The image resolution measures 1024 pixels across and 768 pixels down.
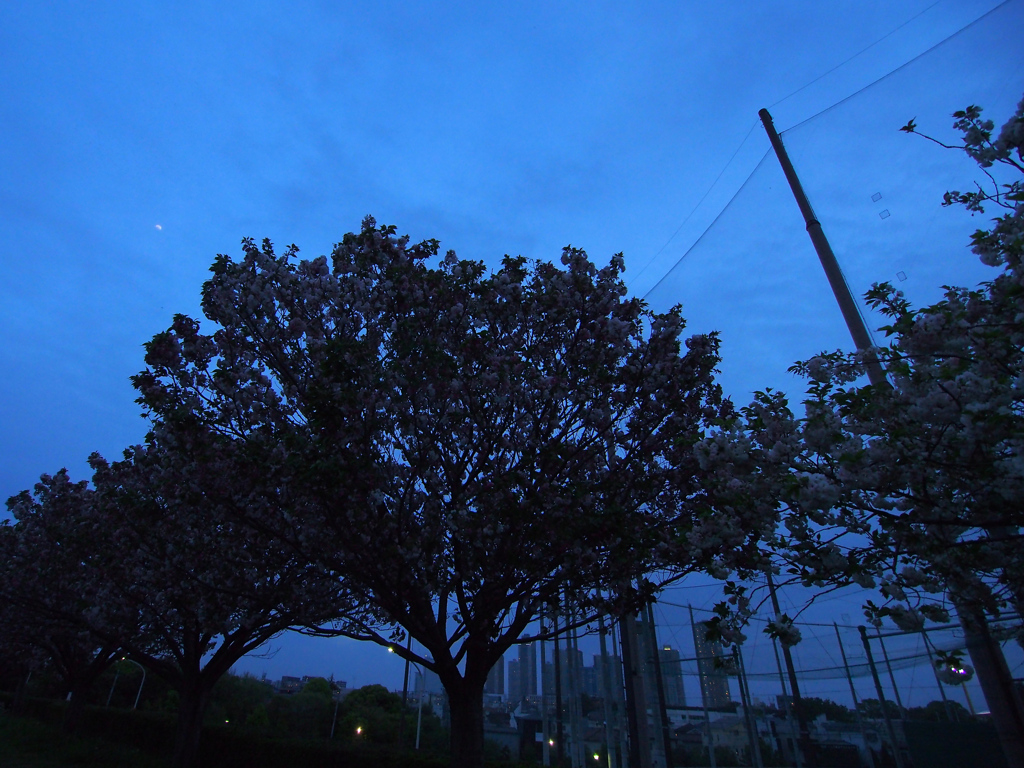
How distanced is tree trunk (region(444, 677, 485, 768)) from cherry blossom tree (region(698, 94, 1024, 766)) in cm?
610

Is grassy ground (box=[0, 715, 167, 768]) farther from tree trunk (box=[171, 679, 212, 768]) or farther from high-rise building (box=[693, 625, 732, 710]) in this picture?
high-rise building (box=[693, 625, 732, 710])

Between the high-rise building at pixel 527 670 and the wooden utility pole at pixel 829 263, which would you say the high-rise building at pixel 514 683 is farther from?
the wooden utility pole at pixel 829 263

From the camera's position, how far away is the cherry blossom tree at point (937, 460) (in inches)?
167

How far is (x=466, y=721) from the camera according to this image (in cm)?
919

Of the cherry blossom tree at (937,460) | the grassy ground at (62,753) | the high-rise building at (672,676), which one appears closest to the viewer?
the cherry blossom tree at (937,460)

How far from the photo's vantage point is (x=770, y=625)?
219 inches

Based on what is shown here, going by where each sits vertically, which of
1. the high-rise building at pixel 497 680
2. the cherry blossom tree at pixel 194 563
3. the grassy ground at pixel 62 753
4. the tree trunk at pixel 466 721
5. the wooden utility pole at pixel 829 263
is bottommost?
the grassy ground at pixel 62 753

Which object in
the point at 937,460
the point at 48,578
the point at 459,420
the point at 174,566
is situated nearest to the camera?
the point at 937,460

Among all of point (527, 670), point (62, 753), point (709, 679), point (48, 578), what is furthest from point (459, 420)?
point (62, 753)

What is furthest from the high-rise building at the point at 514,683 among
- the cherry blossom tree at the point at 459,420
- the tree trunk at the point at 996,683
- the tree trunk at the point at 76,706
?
the tree trunk at the point at 76,706

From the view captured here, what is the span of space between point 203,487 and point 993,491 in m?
9.14

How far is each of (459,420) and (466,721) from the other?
15.8 ft

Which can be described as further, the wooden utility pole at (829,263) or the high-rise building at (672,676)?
the high-rise building at (672,676)

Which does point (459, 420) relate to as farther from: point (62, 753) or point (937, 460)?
point (62, 753)
